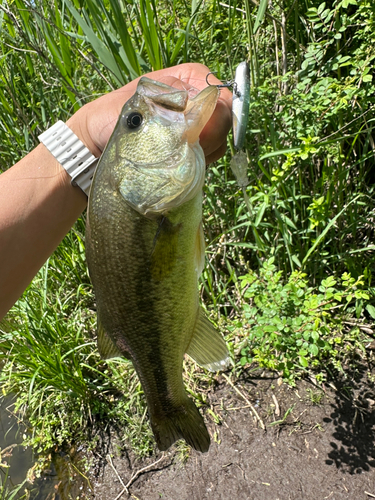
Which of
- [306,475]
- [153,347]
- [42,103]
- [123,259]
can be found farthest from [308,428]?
[42,103]

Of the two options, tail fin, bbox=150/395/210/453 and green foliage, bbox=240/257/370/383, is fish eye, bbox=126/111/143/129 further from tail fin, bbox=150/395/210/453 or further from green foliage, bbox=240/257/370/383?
green foliage, bbox=240/257/370/383

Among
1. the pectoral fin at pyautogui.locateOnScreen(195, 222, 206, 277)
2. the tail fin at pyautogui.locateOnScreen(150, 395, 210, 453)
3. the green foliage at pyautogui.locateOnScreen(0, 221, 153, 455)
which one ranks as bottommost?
the green foliage at pyautogui.locateOnScreen(0, 221, 153, 455)

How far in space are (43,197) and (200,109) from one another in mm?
772

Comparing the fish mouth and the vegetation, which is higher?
the fish mouth

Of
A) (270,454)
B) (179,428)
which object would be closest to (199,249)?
(179,428)

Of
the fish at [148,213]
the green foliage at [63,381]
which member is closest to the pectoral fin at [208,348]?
the fish at [148,213]

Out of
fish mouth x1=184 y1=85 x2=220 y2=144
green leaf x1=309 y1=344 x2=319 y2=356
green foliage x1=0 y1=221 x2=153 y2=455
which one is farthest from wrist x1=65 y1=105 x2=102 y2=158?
green foliage x1=0 y1=221 x2=153 y2=455

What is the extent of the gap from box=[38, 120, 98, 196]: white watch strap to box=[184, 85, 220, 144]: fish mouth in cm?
49

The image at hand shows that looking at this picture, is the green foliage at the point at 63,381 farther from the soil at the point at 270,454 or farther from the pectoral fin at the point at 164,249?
the pectoral fin at the point at 164,249

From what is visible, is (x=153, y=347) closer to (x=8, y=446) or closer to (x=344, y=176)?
(x=344, y=176)

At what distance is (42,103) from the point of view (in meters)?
3.03

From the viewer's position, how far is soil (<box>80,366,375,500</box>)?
243 centimetres

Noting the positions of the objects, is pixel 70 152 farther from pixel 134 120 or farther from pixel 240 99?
pixel 240 99

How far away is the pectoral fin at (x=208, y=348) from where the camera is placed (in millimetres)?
1597
